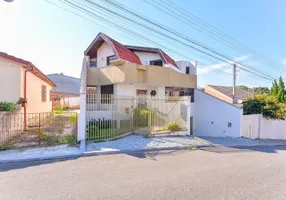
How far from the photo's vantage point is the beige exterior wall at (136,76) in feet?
46.7

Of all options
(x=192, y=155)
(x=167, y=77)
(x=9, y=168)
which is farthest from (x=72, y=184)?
(x=167, y=77)

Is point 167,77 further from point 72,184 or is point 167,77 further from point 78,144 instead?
point 72,184

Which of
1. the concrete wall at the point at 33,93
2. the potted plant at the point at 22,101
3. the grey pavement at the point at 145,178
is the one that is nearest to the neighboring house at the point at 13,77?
the potted plant at the point at 22,101

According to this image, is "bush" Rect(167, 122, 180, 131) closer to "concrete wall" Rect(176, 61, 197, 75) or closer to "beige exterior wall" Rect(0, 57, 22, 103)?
"beige exterior wall" Rect(0, 57, 22, 103)

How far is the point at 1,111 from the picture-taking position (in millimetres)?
7723

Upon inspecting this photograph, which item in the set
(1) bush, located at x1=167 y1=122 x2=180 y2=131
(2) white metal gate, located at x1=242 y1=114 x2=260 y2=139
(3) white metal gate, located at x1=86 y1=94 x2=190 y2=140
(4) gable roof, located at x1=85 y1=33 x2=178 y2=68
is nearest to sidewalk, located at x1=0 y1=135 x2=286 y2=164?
(3) white metal gate, located at x1=86 y1=94 x2=190 y2=140

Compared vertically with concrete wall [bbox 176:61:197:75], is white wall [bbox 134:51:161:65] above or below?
above

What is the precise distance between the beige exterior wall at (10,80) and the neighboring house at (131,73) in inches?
255

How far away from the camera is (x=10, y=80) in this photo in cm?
936

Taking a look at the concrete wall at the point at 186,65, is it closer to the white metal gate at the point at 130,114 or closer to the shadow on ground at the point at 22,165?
the white metal gate at the point at 130,114

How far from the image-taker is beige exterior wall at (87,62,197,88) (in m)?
14.2

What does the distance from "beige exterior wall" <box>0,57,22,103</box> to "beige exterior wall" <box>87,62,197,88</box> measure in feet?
21.8

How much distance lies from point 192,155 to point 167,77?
31.3 feet

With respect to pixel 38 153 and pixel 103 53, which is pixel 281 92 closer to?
pixel 103 53
